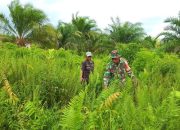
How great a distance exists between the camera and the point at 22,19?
3538cm

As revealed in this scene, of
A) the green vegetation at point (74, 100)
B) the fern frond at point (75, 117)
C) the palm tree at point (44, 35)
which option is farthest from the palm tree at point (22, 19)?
the fern frond at point (75, 117)

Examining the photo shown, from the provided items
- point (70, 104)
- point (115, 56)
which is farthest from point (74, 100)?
point (115, 56)

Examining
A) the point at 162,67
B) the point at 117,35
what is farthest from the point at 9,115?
the point at 117,35

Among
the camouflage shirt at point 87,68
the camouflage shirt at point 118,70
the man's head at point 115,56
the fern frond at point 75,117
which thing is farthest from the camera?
the camouflage shirt at point 87,68

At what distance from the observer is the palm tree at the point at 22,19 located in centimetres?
3519

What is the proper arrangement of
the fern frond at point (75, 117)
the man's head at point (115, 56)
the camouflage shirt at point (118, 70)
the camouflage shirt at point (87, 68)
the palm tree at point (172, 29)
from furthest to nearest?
the palm tree at point (172, 29) < the camouflage shirt at point (87, 68) < the camouflage shirt at point (118, 70) < the man's head at point (115, 56) < the fern frond at point (75, 117)

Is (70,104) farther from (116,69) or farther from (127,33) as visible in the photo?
(127,33)

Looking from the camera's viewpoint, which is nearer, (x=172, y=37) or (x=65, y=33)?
(x=172, y=37)

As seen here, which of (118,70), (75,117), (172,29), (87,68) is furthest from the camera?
(172,29)

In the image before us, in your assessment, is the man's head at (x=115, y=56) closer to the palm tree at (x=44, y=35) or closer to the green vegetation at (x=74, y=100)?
the green vegetation at (x=74, y=100)

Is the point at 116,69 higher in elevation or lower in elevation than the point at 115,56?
lower

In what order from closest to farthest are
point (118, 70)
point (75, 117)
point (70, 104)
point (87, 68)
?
point (75, 117) < point (70, 104) < point (118, 70) < point (87, 68)

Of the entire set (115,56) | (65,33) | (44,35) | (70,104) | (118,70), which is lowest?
(70,104)

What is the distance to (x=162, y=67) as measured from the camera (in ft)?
49.7
